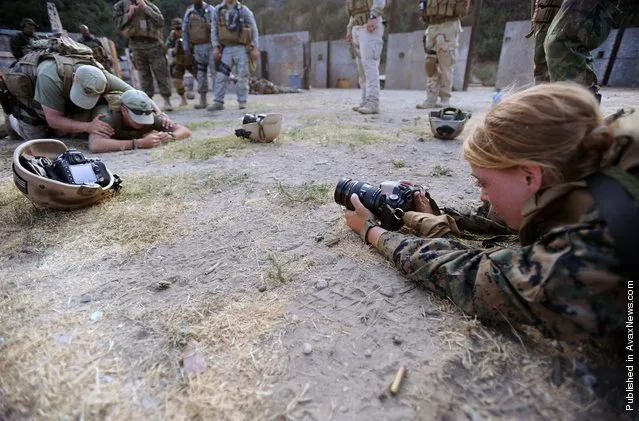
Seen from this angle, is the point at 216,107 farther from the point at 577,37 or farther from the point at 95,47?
the point at 577,37

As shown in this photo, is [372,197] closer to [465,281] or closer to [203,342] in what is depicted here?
[465,281]

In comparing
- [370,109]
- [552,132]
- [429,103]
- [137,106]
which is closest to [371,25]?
[370,109]

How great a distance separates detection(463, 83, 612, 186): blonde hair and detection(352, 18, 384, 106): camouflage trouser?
16.4 ft

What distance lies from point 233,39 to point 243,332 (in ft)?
20.9

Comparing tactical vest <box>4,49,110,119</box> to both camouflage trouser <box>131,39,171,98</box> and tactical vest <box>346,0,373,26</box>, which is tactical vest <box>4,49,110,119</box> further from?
tactical vest <box>346,0,373,26</box>

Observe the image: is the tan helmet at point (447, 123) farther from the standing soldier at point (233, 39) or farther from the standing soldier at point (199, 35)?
the standing soldier at point (199, 35)

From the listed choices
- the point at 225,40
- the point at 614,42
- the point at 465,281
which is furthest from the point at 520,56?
the point at 465,281

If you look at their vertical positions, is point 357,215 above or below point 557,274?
below

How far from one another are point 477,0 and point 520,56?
274 cm

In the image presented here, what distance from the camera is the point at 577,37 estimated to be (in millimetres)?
2779

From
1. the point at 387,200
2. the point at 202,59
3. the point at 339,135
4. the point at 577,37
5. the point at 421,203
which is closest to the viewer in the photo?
the point at 387,200

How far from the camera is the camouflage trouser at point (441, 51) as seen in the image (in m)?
6.02

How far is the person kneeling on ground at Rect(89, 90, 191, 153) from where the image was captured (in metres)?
3.78

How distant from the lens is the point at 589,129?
1.00m
